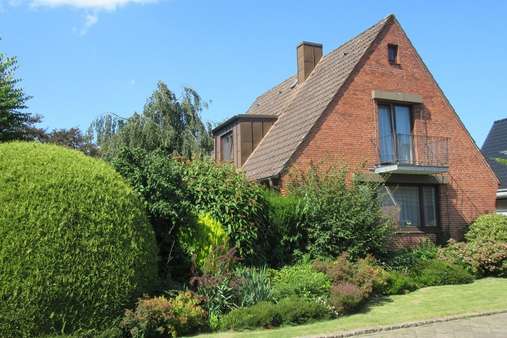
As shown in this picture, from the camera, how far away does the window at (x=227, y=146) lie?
22.1 m

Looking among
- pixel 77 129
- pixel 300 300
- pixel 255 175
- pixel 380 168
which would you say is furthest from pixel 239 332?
pixel 77 129

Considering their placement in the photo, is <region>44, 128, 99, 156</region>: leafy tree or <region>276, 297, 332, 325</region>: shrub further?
<region>44, 128, 99, 156</region>: leafy tree

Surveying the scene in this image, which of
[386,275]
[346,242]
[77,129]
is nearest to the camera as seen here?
[386,275]

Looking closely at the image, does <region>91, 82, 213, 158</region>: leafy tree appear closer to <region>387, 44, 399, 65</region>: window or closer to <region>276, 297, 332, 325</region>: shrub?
<region>387, 44, 399, 65</region>: window

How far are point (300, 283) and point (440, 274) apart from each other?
534 cm

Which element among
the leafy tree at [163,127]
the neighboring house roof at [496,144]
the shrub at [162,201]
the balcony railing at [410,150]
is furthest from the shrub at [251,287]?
the neighboring house roof at [496,144]

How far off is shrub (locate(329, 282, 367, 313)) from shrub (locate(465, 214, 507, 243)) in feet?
26.2

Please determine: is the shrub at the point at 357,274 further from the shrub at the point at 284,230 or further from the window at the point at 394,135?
the window at the point at 394,135

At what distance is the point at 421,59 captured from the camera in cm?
2067

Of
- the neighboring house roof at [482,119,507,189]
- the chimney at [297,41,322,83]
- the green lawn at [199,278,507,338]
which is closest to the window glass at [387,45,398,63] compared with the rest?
the chimney at [297,41,322,83]

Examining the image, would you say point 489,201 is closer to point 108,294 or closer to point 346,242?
point 346,242

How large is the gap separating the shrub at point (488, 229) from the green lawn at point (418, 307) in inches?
124

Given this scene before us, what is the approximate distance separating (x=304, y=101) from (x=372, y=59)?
294cm

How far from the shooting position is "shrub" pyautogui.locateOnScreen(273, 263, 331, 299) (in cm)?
1123
